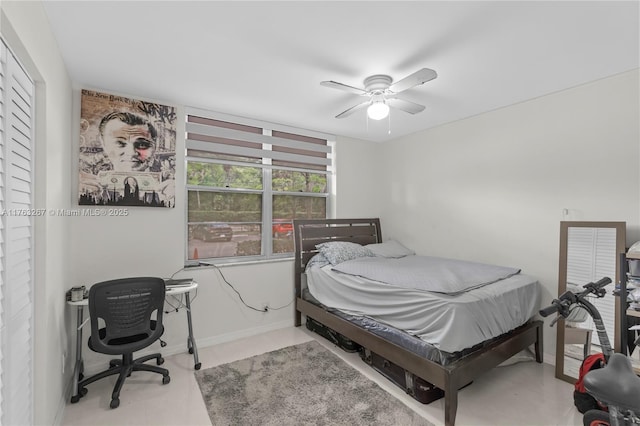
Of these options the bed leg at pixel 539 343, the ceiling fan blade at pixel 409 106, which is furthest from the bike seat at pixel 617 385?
the ceiling fan blade at pixel 409 106

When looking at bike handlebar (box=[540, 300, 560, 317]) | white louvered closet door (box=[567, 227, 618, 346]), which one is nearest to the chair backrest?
bike handlebar (box=[540, 300, 560, 317])

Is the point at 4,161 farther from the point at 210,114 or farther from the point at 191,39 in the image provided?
the point at 210,114

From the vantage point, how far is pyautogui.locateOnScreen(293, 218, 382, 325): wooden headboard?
12.4 feet

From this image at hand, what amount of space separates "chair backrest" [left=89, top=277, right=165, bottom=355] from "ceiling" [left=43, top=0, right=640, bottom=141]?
171 centimetres

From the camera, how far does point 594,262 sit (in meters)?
2.50

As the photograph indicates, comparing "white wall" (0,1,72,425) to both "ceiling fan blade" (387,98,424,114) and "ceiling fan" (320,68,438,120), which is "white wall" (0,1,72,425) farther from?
"ceiling fan blade" (387,98,424,114)

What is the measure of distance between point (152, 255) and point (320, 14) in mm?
2582

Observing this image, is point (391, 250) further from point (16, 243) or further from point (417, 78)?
point (16, 243)

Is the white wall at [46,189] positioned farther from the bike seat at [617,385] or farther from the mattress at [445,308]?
the bike seat at [617,385]

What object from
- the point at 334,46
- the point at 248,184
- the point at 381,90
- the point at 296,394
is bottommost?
the point at 296,394

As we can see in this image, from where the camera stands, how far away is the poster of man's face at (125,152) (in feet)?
8.61

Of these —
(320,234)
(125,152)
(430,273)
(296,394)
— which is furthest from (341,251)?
(125,152)

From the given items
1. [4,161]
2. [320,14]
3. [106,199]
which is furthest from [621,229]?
[106,199]

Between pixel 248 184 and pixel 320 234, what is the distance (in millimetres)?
1125
